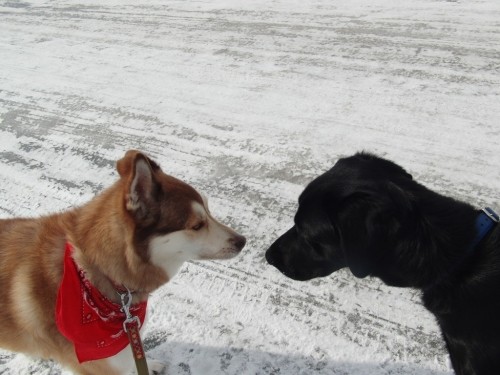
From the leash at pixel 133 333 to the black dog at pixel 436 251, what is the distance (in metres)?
1.14

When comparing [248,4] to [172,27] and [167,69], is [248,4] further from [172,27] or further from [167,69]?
[167,69]

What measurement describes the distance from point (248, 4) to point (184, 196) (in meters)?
6.55

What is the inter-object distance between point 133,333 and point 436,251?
5.10ft

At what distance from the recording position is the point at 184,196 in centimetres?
232

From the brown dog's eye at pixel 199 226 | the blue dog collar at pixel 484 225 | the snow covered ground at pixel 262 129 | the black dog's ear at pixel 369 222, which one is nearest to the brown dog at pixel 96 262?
the brown dog's eye at pixel 199 226

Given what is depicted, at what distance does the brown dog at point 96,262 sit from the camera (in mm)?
2096

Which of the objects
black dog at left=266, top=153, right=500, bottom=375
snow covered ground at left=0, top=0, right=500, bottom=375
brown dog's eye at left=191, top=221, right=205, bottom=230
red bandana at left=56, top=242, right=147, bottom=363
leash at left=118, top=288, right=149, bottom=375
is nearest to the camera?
black dog at left=266, top=153, right=500, bottom=375

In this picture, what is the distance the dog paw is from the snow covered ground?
8 cm

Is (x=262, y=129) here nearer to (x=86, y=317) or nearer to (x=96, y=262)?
Result: (x=96, y=262)

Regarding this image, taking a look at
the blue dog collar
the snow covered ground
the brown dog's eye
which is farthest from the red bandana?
the blue dog collar

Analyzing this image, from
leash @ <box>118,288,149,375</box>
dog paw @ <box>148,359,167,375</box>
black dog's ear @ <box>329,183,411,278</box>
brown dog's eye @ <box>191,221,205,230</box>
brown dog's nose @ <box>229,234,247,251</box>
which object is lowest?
dog paw @ <box>148,359,167,375</box>

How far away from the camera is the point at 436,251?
1.94 meters

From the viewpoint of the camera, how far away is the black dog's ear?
196 centimetres

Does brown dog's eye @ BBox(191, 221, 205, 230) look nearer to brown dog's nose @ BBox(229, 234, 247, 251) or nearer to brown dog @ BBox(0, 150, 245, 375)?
brown dog @ BBox(0, 150, 245, 375)
